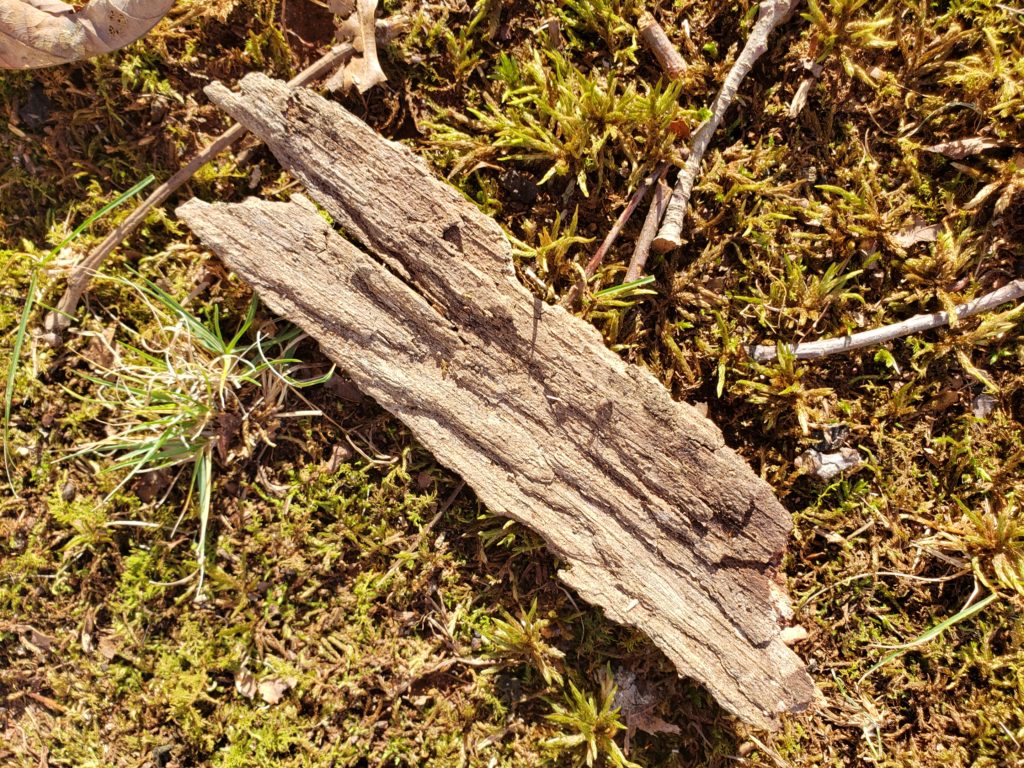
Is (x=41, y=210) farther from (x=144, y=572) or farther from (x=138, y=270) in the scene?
(x=144, y=572)

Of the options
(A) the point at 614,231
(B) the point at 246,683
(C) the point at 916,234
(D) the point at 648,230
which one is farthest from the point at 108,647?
(C) the point at 916,234

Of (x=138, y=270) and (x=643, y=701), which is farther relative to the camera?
(x=138, y=270)

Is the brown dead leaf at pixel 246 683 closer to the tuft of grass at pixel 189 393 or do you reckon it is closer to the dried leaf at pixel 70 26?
the tuft of grass at pixel 189 393

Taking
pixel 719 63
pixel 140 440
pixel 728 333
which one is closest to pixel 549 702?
pixel 728 333

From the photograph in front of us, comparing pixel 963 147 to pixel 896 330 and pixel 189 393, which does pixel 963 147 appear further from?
pixel 189 393

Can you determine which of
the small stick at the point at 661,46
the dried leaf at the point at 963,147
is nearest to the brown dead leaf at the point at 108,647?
the small stick at the point at 661,46

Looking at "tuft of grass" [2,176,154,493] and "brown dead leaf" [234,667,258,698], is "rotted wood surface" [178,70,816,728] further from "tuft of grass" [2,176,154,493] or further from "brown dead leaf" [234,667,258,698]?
"brown dead leaf" [234,667,258,698]

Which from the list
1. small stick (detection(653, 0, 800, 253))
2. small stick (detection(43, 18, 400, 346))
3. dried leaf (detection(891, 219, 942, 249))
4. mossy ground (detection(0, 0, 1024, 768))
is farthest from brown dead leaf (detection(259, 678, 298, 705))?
dried leaf (detection(891, 219, 942, 249))
